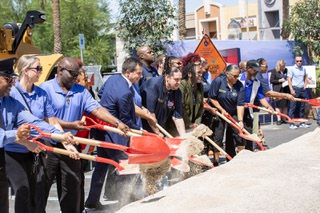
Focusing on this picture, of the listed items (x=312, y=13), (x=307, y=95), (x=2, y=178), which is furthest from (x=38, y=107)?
(x=312, y=13)

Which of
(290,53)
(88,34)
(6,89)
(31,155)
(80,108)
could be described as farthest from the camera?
(88,34)

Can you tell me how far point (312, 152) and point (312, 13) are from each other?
51.4ft

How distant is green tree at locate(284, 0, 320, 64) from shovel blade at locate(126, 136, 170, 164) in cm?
1630

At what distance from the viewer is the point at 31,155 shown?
5828 mm

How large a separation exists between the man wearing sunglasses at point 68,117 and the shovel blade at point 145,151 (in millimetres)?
813

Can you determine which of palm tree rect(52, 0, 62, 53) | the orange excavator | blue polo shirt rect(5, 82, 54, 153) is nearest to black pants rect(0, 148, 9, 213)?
blue polo shirt rect(5, 82, 54, 153)

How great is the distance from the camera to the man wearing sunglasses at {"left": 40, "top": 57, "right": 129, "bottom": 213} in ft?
20.9

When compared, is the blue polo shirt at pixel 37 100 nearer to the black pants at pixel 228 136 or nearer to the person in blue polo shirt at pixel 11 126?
the person in blue polo shirt at pixel 11 126

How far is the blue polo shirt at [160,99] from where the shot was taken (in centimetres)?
817

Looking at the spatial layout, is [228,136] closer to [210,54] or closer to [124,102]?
[124,102]

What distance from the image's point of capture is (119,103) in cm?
723

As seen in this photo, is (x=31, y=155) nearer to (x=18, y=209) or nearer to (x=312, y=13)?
(x=18, y=209)

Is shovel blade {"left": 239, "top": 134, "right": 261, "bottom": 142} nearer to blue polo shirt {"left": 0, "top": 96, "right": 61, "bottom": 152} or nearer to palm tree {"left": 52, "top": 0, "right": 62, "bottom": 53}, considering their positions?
blue polo shirt {"left": 0, "top": 96, "right": 61, "bottom": 152}

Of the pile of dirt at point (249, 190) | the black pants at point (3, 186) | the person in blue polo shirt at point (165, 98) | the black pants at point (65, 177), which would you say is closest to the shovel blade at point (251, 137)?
the person in blue polo shirt at point (165, 98)
